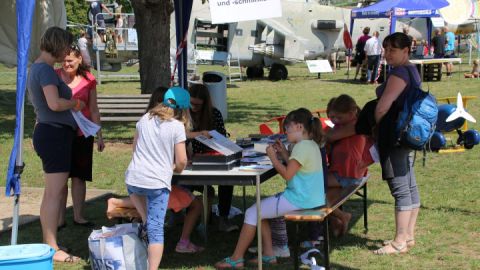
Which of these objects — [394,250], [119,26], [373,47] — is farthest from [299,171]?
[119,26]

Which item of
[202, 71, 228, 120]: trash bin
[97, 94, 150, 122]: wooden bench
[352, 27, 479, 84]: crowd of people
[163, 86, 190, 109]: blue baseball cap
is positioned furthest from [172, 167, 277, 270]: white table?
[352, 27, 479, 84]: crowd of people

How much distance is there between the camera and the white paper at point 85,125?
571 centimetres

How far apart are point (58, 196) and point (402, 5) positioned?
5.14 meters

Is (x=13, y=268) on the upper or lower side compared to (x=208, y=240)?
upper

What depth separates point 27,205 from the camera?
7469 millimetres

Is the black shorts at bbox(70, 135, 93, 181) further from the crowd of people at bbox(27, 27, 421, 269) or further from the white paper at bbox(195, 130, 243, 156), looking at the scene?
the white paper at bbox(195, 130, 243, 156)

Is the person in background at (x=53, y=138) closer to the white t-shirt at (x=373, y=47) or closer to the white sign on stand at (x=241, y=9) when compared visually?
the white sign on stand at (x=241, y=9)

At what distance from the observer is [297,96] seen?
19.1m

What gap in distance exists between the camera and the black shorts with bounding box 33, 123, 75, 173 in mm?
5508

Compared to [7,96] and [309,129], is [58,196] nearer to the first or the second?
[309,129]

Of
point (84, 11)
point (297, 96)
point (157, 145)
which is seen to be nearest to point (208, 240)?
point (157, 145)

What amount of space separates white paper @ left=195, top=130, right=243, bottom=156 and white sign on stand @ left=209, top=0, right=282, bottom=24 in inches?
38.6

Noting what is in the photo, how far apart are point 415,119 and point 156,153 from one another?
1.97 m

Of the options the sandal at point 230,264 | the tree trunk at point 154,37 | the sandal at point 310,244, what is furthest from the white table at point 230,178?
the tree trunk at point 154,37
